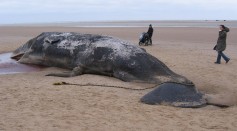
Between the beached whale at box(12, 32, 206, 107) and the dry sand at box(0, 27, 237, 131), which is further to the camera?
the beached whale at box(12, 32, 206, 107)

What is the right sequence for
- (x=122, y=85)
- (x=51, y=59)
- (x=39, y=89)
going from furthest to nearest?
(x=51, y=59)
(x=122, y=85)
(x=39, y=89)

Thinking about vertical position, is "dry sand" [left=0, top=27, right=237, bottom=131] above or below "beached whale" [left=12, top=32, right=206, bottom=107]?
below

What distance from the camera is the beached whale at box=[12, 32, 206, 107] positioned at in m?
7.68

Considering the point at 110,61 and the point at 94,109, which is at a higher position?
the point at 110,61

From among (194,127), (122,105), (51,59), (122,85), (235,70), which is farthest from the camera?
(235,70)

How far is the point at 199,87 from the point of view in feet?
30.8

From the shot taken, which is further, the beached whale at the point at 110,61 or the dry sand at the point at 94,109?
the beached whale at the point at 110,61

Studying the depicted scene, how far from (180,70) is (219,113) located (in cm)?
460

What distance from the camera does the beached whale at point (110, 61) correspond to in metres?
7.68

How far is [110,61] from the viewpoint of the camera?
10188 millimetres

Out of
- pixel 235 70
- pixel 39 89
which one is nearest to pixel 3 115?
pixel 39 89

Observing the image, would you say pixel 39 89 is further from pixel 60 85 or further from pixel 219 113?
pixel 219 113

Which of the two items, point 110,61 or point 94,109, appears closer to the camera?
point 94,109

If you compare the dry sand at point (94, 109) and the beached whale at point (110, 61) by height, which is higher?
the beached whale at point (110, 61)
